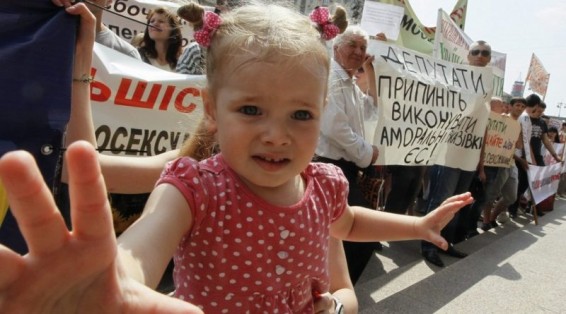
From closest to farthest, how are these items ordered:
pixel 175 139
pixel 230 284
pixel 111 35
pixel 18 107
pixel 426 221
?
pixel 230 284
pixel 18 107
pixel 426 221
pixel 111 35
pixel 175 139

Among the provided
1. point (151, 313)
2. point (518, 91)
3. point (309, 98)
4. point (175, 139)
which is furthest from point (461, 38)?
point (518, 91)

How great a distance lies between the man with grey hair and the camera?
3008 millimetres

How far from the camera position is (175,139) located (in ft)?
9.27

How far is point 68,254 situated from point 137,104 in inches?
84.0

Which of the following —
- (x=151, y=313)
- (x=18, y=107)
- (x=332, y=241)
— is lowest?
(x=332, y=241)

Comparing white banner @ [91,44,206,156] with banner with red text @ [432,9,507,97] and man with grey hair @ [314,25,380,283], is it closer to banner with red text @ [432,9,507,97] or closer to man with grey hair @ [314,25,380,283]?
man with grey hair @ [314,25,380,283]

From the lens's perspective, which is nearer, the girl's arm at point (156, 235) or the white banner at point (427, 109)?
the girl's arm at point (156, 235)

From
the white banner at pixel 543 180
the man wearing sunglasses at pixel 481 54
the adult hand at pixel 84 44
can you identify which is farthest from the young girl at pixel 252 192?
the white banner at pixel 543 180

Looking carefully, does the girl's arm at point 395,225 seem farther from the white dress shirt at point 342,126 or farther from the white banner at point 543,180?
the white banner at point 543,180

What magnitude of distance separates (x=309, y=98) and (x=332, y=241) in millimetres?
609

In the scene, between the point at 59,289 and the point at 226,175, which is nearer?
the point at 59,289

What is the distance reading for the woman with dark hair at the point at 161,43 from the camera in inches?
139

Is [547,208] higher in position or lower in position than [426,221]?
lower

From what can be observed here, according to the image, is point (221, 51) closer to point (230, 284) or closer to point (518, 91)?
point (230, 284)
